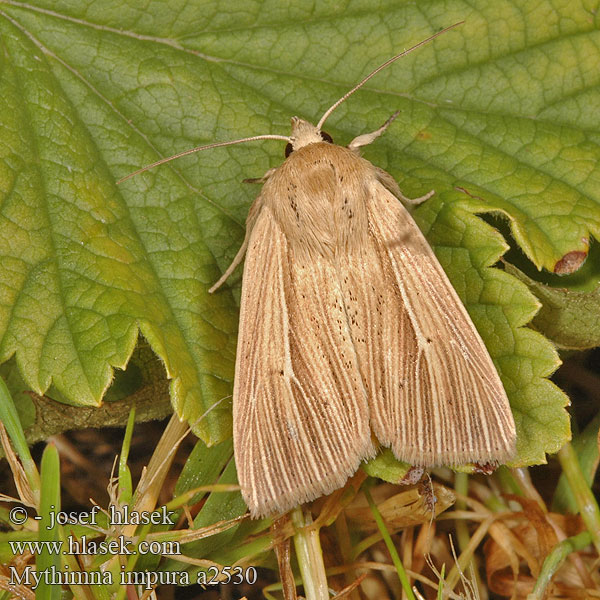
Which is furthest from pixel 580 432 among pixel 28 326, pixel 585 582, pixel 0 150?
pixel 0 150

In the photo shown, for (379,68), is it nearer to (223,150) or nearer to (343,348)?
(223,150)

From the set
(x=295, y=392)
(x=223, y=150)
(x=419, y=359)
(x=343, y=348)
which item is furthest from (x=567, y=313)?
(x=223, y=150)

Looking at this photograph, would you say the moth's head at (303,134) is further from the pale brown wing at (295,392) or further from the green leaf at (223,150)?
the pale brown wing at (295,392)

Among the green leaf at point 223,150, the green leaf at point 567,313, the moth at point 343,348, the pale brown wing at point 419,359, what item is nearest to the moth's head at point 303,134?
the moth at point 343,348

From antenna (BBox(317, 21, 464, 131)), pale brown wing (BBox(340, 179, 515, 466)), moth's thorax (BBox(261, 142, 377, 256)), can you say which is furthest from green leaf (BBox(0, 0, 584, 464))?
moth's thorax (BBox(261, 142, 377, 256))

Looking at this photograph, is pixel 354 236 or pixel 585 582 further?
pixel 585 582

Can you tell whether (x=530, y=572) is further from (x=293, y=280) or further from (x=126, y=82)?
(x=126, y=82)

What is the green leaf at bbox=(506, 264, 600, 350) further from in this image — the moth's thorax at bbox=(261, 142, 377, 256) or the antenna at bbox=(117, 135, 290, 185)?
the antenna at bbox=(117, 135, 290, 185)
